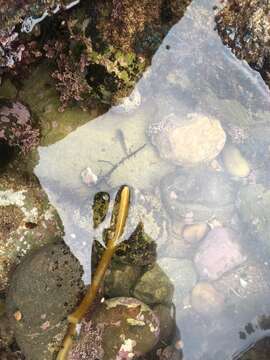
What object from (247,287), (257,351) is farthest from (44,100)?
(257,351)

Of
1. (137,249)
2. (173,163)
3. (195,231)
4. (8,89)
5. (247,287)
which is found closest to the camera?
(8,89)

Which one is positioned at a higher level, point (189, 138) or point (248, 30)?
point (248, 30)

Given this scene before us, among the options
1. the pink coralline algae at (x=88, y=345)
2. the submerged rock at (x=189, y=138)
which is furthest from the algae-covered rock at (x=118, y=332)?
the submerged rock at (x=189, y=138)

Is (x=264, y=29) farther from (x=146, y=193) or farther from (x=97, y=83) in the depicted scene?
(x=146, y=193)

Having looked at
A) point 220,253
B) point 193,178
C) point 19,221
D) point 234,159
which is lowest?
point 220,253

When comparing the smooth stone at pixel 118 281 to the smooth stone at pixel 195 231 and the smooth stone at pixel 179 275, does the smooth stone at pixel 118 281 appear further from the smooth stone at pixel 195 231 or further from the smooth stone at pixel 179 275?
the smooth stone at pixel 195 231

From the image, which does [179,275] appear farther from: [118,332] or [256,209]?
[256,209]
